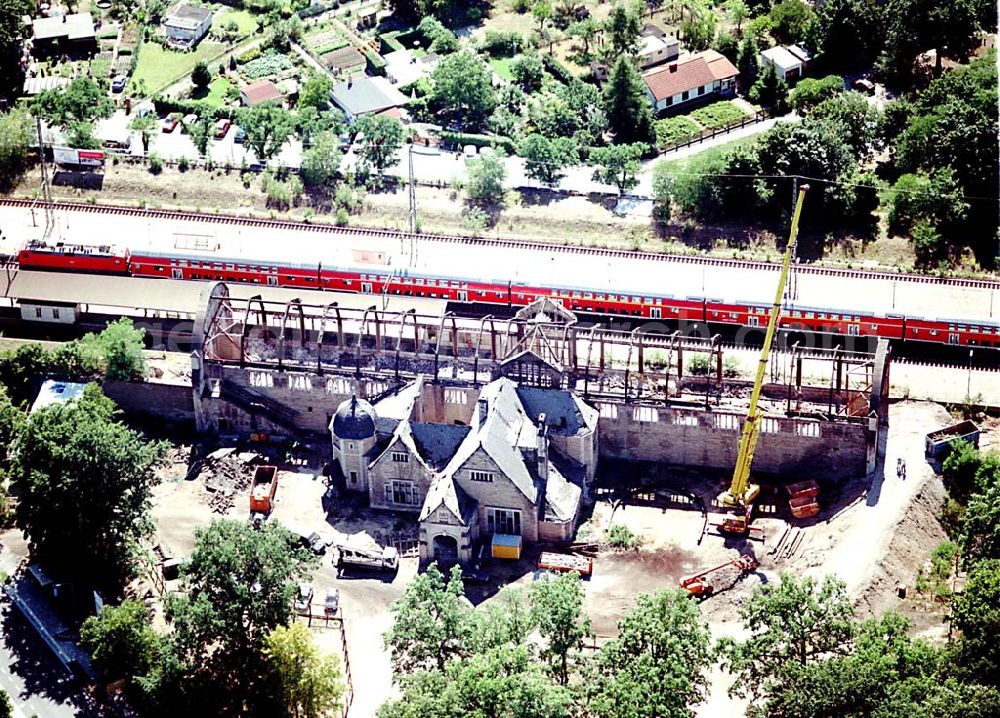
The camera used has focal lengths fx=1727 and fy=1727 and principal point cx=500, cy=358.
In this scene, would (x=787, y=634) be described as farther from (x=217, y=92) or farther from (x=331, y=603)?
(x=217, y=92)

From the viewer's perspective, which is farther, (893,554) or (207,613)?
(893,554)

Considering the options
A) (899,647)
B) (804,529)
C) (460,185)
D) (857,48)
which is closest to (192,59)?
(460,185)

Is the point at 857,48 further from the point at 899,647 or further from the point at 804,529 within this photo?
the point at 899,647

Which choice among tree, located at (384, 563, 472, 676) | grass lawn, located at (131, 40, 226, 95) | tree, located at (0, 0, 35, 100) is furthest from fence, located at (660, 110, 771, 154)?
tree, located at (384, 563, 472, 676)

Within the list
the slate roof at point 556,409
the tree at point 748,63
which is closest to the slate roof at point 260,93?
the tree at point 748,63

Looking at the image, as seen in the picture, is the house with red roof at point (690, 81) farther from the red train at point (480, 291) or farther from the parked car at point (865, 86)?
the red train at point (480, 291)

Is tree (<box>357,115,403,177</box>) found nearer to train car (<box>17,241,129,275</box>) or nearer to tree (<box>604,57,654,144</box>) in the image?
tree (<box>604,57,654,144</box>)
